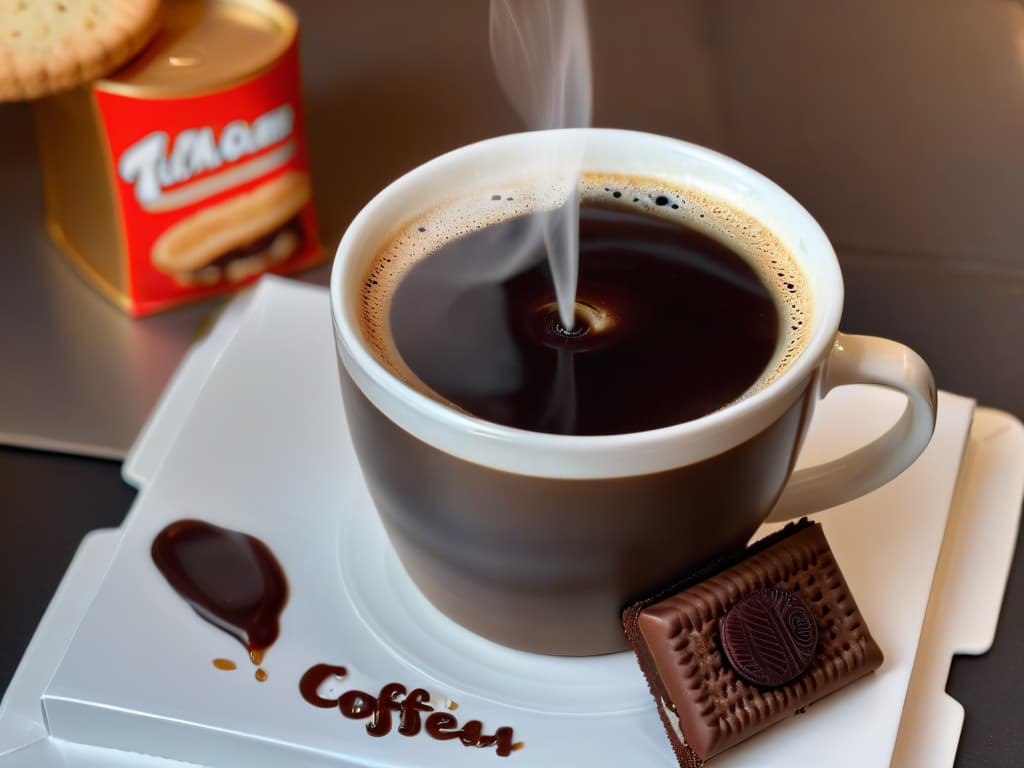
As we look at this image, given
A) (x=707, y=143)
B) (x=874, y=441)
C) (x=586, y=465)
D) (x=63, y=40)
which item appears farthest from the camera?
(x=707, y=143)

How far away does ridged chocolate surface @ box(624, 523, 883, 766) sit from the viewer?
598mm

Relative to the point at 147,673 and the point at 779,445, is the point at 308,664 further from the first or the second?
the point at 779,445

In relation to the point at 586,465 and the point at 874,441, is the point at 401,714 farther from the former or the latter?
the point at 874,441

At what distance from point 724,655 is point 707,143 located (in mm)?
708

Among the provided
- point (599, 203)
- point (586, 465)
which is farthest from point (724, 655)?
point (599, 203)

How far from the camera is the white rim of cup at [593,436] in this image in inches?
21.6

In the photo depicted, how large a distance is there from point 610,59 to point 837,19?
0.26 meters

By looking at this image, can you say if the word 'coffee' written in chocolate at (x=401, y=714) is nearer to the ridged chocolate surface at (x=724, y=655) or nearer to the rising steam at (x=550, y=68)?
the ridged chocolate surface at (x=724, y=655)

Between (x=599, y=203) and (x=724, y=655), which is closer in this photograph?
(x=724, y=655)

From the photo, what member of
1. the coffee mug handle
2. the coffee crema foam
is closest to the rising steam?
the coffee crema foam

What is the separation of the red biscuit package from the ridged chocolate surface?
50cm

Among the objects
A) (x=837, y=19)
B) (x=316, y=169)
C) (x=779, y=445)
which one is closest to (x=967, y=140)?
(x=837, y=19)

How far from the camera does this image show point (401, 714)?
639mm

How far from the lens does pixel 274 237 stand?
1.03m
